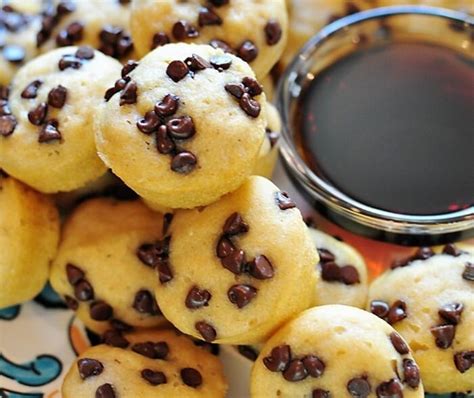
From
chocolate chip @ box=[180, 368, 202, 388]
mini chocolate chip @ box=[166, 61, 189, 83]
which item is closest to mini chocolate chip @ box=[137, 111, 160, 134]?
mini chocolate chip @ box=[166, 61, 189, 83]

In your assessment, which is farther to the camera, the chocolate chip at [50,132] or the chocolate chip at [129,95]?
the chocolate chip at [50,132]

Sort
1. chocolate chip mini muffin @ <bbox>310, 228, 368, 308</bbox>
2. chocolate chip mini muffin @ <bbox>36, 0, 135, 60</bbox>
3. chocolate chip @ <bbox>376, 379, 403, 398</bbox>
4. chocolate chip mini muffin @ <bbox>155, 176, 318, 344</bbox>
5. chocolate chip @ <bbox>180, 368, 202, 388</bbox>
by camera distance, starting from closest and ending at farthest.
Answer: chocolate chip @ <bbox>376, 379, 403, 398</bbox>, chocolate chip mini muffin @ <bbox>155, 176, 318, 344</bbox>, chocolate chip @ <bbox>180, 368, 202, 388</bbox>, chocolate chip mini muffin @ <bbox>310, 228, 368, 308</bbox>, chocolate chip mini muffin @ <bbox>36, 0, 135, 60</bbox>

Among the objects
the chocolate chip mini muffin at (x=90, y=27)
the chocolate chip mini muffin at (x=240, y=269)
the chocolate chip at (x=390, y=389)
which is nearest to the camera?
the chocolate chip at (x=390, y=389)

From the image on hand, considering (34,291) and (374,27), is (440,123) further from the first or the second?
(34,291)

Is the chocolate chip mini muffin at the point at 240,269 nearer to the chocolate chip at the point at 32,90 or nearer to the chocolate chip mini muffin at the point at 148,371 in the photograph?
the chocolate chip mini muffin at the point at 148,371

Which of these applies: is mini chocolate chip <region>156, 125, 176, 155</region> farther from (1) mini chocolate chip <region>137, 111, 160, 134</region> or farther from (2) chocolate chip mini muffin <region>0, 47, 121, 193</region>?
(2) chocolate chip mini muffin <region>0, 47, 121, 193</region>

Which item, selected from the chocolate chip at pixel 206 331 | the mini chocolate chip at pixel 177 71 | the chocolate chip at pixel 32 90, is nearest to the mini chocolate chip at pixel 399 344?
the chocolate chip at pixel 206 331

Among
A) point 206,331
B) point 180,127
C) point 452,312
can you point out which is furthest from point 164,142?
point 452,312

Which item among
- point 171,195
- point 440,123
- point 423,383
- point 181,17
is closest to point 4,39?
point 181,17
